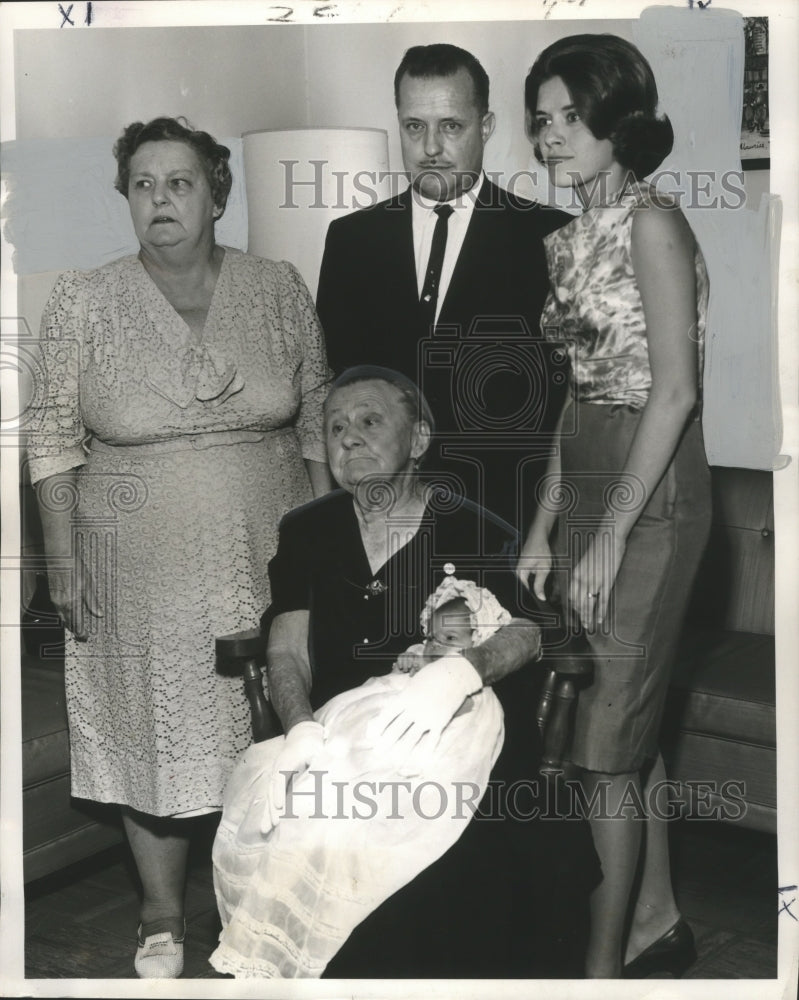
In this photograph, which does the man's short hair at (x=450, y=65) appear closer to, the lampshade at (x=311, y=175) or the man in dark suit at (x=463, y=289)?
the man in dark suit at (x=463, y=289)

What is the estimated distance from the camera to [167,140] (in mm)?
2768

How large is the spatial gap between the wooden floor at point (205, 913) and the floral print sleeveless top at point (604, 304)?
103 cm

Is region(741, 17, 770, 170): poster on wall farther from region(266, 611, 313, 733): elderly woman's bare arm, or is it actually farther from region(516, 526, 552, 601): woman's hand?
region(266, 611, 313, 733): elderly woman's bare arm

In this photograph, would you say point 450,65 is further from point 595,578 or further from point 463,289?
point 595,578

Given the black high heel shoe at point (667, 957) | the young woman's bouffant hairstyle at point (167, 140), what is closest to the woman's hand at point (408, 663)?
the black high heel shoe at point (667, 957)

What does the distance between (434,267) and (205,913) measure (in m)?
1.55

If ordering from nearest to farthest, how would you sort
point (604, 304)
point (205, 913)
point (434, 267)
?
point (604, 304), point (434, 267), point (205, 913)

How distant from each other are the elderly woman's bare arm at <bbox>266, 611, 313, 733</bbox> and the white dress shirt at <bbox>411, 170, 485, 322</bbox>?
73cm

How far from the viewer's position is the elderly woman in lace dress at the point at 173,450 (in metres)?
2.78

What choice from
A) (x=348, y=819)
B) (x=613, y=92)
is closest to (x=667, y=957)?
(x=348, y=819)

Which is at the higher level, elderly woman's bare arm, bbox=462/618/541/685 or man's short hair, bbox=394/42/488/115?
man's short hair, bbox=394/42/488/115

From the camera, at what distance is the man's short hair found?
2.75m

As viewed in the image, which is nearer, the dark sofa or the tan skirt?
the tan skirt


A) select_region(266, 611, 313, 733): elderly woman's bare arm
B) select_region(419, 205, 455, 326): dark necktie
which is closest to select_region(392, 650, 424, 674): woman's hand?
select_region(266, 611, 313, 733): elderly woman's bare arm
